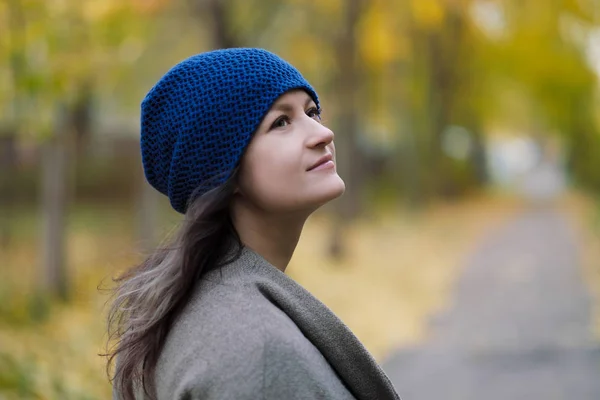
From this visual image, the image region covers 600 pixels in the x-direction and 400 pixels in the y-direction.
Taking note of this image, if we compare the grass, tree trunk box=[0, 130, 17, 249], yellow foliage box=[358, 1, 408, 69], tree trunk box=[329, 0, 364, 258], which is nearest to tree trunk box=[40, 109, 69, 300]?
the grass

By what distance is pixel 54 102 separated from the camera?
7.90 m

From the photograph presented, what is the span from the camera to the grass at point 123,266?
6.18 meters

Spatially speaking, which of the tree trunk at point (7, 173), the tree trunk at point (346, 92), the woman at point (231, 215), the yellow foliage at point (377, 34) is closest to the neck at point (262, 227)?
the woman at point (231, 215)

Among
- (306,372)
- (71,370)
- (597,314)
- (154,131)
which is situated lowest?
(71,370)

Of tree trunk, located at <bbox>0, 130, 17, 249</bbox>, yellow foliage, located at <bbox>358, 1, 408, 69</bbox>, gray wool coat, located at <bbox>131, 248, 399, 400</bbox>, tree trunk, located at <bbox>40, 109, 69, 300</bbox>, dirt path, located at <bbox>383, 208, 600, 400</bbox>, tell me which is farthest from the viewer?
yellow foliage, located at <bbox>358, 1, 408, 69</bbox>

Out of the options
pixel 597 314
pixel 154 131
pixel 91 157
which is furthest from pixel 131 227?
pixel 154 131

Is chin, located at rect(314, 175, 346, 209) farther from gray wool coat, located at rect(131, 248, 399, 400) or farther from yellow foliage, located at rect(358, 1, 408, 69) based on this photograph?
yellow foliage, located at rect(358, 1, 408, 69)

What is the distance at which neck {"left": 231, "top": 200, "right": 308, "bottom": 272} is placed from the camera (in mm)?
1826

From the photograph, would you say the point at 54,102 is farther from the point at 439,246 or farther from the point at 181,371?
the point at 439,246

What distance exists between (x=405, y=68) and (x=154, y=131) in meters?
22.4

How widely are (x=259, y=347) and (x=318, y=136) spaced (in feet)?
1.67

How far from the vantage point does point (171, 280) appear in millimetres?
1714

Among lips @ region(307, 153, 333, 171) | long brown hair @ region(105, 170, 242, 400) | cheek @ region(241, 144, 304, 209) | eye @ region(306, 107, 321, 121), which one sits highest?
eye @ region(306, 107, 321, 121)

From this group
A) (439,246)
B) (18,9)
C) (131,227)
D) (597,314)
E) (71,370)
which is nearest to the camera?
(71,370)
